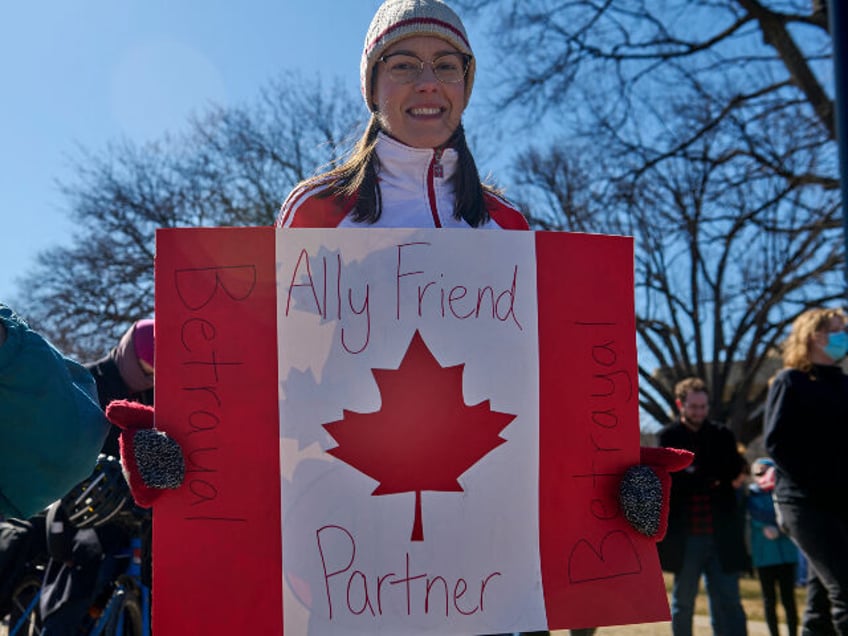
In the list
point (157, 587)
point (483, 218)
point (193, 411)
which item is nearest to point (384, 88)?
point (483, 218)

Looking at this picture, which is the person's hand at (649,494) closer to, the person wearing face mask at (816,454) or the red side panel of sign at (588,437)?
the red side panel of sign at (588,437)

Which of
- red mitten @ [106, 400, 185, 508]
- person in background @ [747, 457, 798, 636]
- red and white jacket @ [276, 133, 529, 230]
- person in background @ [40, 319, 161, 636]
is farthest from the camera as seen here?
person in background @ [747, 457, 798, 636]

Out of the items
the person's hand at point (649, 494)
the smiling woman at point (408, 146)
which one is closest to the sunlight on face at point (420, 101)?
the smiling woman at point (408, 146)

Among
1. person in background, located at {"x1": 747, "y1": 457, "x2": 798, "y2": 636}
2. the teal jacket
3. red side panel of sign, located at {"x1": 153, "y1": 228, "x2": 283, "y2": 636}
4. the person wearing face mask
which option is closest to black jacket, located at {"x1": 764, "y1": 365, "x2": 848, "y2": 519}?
the person wearing face mask

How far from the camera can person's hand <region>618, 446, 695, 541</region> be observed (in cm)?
147

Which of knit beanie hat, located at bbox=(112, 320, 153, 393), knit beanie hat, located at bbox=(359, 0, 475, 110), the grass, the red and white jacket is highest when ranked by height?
knit beanie hat, located at bbox=(359, 0, 475, 110)

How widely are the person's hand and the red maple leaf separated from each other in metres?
0.24

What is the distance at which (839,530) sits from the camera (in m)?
3.53

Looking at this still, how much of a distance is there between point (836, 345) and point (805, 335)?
5.3 inches

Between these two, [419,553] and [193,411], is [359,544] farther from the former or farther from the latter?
[193,411]

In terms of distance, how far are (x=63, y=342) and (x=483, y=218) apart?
649 inches

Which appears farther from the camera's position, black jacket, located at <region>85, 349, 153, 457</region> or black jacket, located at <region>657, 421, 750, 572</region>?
black jacket, located at <region>657, 421, 750, 572</region>

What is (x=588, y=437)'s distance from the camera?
1.53 meters

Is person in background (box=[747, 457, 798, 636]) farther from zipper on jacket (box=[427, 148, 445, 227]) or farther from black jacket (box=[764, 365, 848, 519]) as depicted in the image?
zipper on jacket (box=[427, 148, 445, 227])
